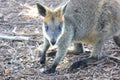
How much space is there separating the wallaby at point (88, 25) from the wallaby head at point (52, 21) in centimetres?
7

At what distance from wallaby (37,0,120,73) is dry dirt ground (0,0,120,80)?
0.53ft

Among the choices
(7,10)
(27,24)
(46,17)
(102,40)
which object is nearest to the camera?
(46,17)

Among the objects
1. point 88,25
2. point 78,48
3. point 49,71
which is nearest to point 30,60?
point 49,71

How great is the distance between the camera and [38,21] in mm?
6605

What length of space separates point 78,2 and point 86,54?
777 millimetres

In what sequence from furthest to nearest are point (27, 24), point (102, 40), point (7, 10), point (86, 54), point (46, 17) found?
point (7, 10) → point (27, 24) → point (86, 54) → point (102, 40) → point (46, 17)

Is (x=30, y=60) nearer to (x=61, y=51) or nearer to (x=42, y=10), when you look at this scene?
(x=61, y=51)

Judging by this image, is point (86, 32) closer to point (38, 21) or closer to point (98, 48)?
point (98, 48)

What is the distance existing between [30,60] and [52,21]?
770mm

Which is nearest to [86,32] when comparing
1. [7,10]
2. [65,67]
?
[65,67]

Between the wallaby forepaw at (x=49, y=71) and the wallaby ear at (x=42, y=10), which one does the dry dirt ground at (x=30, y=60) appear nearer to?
the wallaby forepaw at (x=49, y=71)

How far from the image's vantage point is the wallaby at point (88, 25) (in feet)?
16.6

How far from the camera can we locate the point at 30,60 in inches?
210

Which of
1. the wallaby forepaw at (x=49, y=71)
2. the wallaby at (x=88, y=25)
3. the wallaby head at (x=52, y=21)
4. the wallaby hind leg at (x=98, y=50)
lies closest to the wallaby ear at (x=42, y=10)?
the wallaby head at (x=52, y=21)
